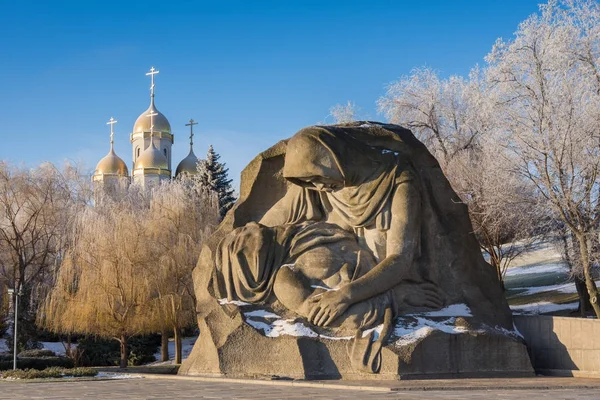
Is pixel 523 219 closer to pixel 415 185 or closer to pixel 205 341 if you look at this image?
pixel 415 185

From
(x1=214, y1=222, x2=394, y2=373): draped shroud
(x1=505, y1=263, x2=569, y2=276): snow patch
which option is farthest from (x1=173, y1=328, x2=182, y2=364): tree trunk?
(x1=505, y1=263, x2=569, y2=276): snow patch

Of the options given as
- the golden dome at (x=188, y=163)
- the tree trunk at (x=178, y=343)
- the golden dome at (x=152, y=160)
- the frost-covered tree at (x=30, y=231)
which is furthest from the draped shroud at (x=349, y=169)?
the golden dome at (x=152, y=160)

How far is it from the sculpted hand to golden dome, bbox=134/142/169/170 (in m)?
50.7

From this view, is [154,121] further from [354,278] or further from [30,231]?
[354,278]

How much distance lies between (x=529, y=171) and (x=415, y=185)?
6.92 meters

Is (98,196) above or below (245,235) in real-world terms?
above

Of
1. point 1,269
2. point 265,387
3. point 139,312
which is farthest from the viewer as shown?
point 1,269

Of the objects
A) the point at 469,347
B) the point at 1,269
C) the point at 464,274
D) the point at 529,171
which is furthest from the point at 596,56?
the point at 1,269

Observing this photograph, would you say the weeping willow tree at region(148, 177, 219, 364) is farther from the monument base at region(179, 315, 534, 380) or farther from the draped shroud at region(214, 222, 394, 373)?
the monument base at region(179, 315, 534, 380)

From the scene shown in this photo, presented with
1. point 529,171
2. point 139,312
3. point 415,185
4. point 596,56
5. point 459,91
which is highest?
point 459,91

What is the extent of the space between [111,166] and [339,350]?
54.8 m

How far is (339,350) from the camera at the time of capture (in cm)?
1213

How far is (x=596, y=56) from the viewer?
20000mm

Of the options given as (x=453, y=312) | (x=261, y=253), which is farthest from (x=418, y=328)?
(x=261, y=253)
